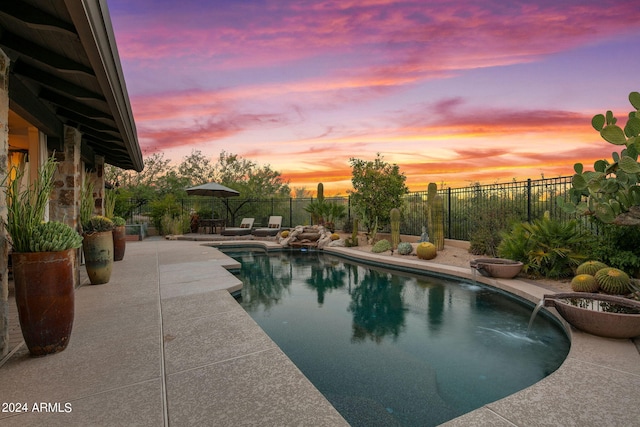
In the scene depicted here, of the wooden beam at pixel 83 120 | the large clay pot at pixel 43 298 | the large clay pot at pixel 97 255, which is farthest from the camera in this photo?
the large clay pot at pixel 97 255

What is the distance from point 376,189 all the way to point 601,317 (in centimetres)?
879

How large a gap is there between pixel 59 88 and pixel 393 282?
625cm

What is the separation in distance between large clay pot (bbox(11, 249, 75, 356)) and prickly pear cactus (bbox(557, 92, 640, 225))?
17.9ft

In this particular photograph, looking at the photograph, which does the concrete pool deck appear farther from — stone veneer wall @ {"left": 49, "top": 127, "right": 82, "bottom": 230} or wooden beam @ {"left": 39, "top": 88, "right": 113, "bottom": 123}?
wooden beam @ {"left": 39, "top": 88, "right": 113, "bottom": 123}

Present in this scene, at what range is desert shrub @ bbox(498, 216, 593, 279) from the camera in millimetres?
5468

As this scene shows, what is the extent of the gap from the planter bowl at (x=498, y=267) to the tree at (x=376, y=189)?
5.38 m

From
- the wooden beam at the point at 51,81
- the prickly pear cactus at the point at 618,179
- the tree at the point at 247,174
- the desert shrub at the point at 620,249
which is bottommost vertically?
the desert shrub at the point at 620,249

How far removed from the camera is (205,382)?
7.15 ft

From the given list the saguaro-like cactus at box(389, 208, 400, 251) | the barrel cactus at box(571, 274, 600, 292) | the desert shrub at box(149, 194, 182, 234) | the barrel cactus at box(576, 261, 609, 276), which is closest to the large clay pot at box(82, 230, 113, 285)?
the barrel cactus at box(571, 274, 600, 292)

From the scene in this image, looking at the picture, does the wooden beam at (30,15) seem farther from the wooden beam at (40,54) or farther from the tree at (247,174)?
the tree at (247,174)

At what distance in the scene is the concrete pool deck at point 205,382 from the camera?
1.84 metres

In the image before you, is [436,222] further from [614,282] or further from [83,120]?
[83,120]

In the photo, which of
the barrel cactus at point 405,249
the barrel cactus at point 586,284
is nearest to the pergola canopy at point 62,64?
the barrel cactus at point 586,284

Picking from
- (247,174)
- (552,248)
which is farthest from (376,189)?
(247,174)
